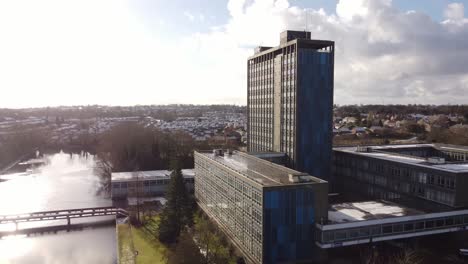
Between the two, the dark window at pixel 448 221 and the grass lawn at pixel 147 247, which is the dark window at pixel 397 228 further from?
the grass lawn at pixel 147 247

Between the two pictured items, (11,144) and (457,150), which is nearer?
(457,150)

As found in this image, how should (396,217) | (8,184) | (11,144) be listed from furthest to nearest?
(11,144) → (8,184) → (396,217)

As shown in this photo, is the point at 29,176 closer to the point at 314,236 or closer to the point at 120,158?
the point at 120,158

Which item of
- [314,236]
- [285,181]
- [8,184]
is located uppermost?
[285,181]

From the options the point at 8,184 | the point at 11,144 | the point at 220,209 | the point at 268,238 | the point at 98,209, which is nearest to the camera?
the point at 268,238

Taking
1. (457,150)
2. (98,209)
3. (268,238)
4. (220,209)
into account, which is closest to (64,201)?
(98,209)

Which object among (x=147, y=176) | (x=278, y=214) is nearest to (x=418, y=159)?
(x=278, y=214)
